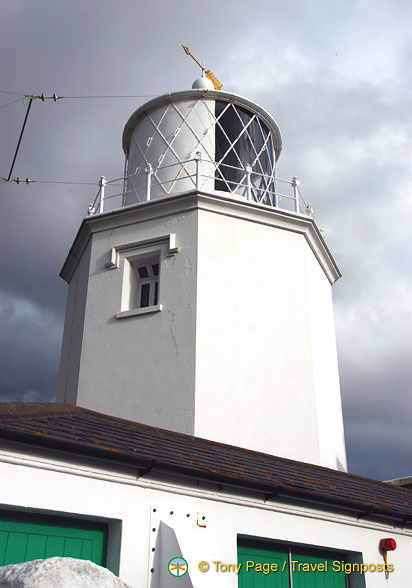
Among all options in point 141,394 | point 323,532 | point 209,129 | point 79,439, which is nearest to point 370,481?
point 323,532

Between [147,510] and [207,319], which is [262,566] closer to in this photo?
[147,510]

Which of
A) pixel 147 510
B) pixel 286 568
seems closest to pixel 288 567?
pixel 286 568

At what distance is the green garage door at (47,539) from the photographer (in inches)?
216

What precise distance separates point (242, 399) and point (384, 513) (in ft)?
12.2

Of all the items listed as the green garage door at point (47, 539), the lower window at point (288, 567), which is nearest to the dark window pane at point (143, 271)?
the lower window at point (288, 567)

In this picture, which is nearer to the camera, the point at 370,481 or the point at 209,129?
the point at 370,481

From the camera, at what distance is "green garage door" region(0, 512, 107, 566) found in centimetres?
549

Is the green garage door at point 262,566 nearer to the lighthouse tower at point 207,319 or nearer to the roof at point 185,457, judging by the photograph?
the roof at point 185,457

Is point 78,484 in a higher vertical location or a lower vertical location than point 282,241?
lower

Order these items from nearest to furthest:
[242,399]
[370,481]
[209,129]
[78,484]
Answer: [78,484] < [370,481] < [242,399] < [209,129]

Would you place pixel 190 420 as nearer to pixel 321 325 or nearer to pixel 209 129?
pixel 321 325

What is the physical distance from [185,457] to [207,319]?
482 centimetres

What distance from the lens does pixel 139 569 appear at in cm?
589

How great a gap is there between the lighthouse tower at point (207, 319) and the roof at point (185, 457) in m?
2.03
